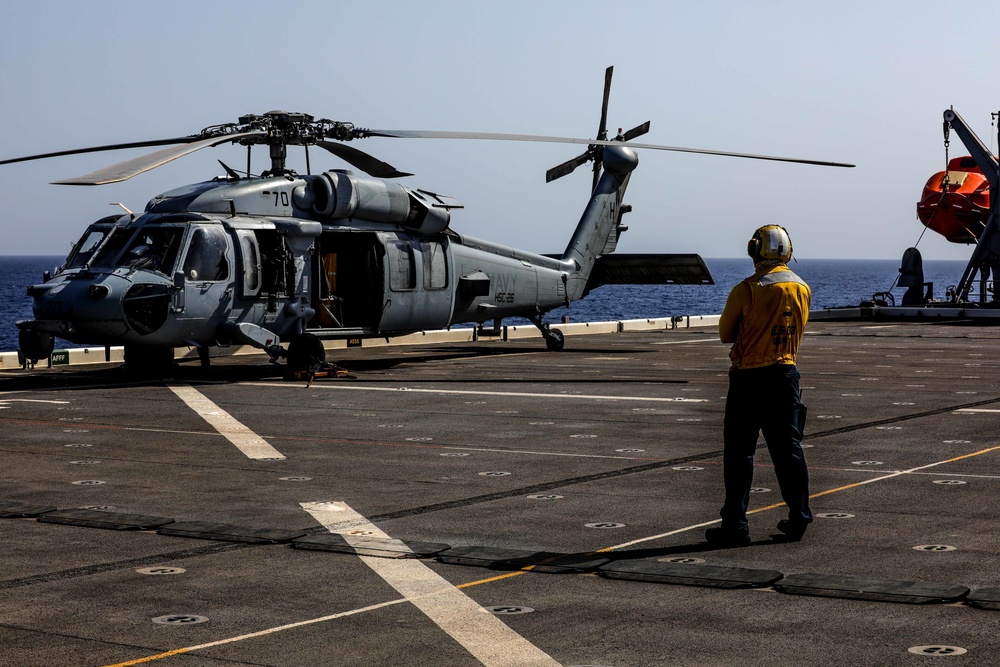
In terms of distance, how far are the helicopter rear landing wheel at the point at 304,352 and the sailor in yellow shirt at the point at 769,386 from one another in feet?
47.6

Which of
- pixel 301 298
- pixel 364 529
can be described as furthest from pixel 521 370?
pixel 364 529

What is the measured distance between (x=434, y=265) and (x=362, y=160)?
3195mm

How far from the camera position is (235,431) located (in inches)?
602

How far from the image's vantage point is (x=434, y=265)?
25422 millimetres

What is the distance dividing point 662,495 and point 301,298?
43.5 ft

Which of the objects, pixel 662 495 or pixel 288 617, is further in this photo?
pixel 662 495

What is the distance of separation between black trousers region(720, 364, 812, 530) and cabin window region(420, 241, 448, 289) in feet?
53.9

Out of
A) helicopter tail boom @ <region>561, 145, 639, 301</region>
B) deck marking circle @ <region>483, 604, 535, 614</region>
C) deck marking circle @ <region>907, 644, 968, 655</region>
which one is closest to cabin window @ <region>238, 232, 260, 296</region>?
helicopter tail boom @ <region>561, 145, 639, 301</region>

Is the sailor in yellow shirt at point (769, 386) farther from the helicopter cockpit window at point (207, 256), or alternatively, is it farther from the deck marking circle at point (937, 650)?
the helicopter cockpit window at point (207, 256)

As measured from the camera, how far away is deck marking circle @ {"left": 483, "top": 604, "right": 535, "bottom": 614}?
6.96 meters

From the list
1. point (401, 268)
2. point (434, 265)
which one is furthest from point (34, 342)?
point (434, 265)

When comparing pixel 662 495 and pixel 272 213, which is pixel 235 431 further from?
pixel 272 213

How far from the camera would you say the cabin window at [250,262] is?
21953 mm

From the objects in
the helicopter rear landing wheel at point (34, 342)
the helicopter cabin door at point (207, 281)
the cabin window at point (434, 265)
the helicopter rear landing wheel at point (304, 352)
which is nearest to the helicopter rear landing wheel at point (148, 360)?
the helicopter cabin door at point (207, 281)
